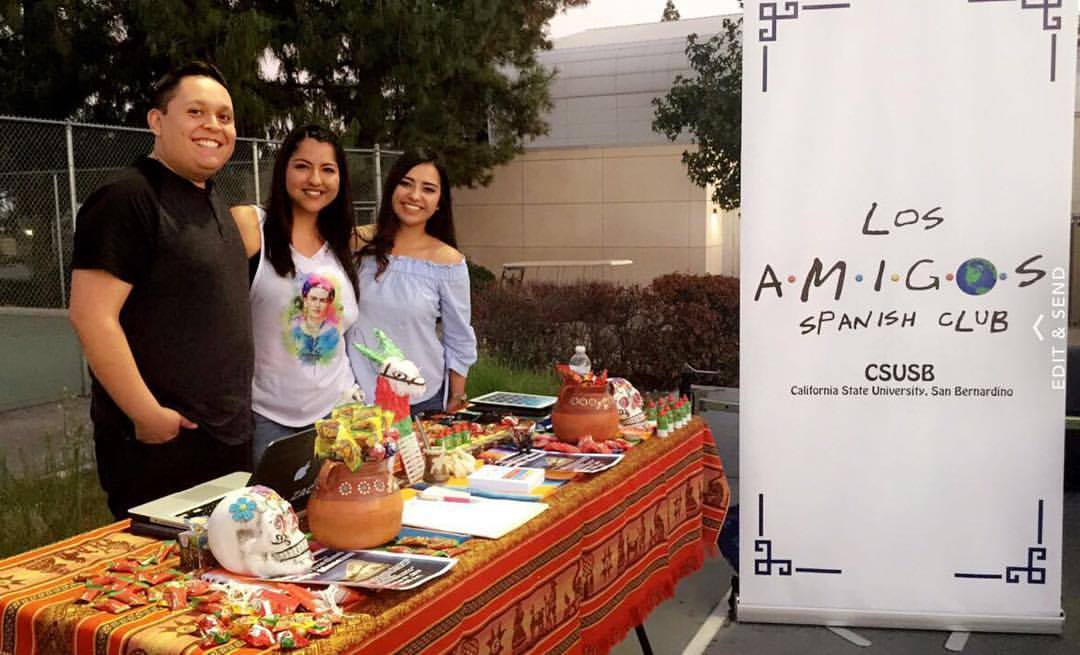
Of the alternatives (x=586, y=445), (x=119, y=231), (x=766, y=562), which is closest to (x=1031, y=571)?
(x=766, y=562)

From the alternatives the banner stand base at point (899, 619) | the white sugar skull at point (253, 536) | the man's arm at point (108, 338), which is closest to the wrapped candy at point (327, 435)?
the white sugar skull at point (253, 536)

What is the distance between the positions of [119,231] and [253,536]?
83 cm

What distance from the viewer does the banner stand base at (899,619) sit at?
3.27m

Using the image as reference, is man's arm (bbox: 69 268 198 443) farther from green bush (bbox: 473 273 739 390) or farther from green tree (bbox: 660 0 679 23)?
green tree (bbox: 660 0 679 23)

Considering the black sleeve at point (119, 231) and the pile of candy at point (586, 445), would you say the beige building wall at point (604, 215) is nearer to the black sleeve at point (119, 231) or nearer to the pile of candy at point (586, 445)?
the pile of candy at point (586, 445)

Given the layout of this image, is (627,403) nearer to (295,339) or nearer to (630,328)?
(295,339)

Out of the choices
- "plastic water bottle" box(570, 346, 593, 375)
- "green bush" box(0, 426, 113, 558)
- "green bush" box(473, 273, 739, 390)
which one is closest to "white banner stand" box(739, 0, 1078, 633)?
"plastic water bottle" box(570, 346, 593, 375)

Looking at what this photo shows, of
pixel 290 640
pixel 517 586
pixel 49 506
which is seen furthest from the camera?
pixel 49 506

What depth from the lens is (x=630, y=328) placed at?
7.39 metres

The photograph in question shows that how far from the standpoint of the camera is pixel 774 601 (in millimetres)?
3414

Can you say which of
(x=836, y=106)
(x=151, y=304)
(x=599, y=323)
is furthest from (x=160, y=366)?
(x=599, y=323)

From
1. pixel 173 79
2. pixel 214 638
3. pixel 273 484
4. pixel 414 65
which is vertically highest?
pixel 414 65

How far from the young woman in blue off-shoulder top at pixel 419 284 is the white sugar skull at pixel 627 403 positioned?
0.55 meters

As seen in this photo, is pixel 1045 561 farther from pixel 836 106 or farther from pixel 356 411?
pixel 356 411
